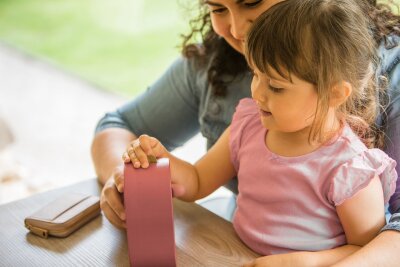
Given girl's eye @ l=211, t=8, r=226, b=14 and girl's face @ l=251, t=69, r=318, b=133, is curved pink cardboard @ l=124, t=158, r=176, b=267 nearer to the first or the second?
girl's face @ l=251, t=69, r=318, b=133

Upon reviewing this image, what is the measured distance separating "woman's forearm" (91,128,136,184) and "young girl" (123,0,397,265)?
0.30 meters

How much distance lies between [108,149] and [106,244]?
391mm

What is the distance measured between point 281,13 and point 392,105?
0.35 metres

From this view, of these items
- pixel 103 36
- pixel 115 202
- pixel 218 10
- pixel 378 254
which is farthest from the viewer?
pixel 103 36

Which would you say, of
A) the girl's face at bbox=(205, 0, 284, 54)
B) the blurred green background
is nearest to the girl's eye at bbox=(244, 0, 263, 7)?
the girl's face at bbox=(205, 0, 284, 54)

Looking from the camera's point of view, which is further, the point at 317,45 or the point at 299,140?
the point at 299,140


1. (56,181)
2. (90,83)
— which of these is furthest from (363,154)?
(90,83)

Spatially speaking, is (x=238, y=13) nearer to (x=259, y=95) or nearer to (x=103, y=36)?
(x=259, y=95)

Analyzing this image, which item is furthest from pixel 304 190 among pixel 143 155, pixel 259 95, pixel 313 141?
pixel 143 155

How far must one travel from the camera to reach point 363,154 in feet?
3.18

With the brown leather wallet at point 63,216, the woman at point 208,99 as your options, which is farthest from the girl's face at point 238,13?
the brown leather wallet at point 63,216

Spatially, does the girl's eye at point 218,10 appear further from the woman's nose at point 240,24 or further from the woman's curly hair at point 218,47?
the woman's curly hair at point 218,47

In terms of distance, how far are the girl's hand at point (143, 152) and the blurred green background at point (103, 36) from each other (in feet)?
11.4

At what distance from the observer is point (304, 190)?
100 cm
